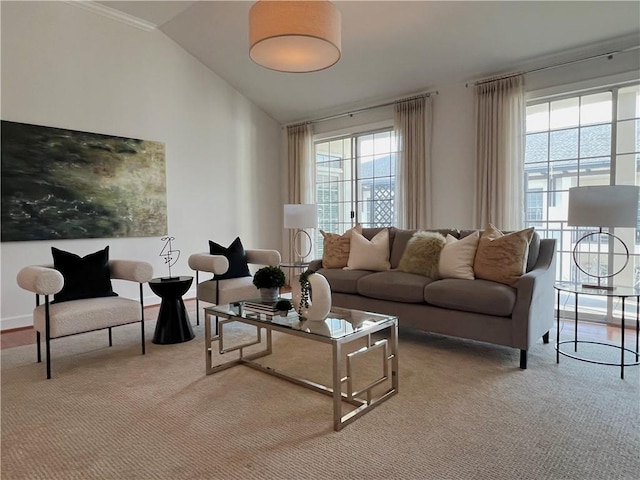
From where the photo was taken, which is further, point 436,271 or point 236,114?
point 236,114

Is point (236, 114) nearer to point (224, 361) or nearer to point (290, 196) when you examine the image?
point (290, 196)

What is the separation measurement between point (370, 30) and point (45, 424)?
428 centimetres

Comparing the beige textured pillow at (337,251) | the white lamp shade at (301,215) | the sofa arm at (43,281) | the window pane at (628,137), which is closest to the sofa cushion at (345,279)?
the beige textured pillow at (337,251)

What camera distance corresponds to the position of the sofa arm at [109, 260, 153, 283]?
3193 mm

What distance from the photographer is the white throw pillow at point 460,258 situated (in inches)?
129

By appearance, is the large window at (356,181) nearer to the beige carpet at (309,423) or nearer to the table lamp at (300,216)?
the table lamp at (300,216)

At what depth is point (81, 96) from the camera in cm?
450

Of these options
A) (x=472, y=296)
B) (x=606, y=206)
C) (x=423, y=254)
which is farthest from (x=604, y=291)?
(x=423, y=254)

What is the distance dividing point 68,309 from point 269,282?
1426mm

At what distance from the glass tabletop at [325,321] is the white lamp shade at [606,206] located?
1.68 metres

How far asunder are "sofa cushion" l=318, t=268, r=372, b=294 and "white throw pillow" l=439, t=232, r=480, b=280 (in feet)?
2.43

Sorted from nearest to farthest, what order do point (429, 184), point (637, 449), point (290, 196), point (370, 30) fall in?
point (637, 449)
point (370, 30)
point (429, 184)
point (290, 196)

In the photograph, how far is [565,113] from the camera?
13.6 feet

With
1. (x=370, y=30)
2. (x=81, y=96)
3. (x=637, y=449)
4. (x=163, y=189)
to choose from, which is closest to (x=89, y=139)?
(x=81, y=96)
